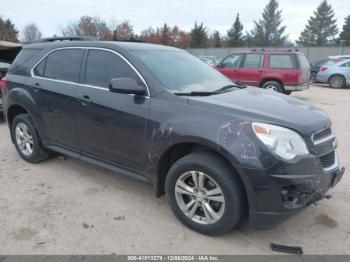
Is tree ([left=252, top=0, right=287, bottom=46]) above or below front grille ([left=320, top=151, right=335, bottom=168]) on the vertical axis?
above

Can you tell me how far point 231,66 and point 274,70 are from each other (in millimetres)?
1675

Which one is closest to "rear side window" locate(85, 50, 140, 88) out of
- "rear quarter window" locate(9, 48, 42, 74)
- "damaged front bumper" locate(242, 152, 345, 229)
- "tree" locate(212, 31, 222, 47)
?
"rear quarter window" locate(9, 48, 42, 74)

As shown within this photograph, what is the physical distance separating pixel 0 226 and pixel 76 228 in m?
0.75

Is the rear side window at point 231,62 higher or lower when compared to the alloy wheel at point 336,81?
higher

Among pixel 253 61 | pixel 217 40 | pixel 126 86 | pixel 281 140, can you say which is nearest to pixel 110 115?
pixel 126 86

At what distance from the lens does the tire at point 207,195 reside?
313 cm

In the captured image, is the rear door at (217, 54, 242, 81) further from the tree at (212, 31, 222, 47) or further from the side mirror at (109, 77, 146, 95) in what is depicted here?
the tree at (212, 31, 222, 47)

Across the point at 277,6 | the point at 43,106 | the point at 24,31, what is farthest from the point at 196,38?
the point at 43,106

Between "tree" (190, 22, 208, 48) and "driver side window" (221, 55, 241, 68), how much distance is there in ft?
164

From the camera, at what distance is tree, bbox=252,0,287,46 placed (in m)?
70.1

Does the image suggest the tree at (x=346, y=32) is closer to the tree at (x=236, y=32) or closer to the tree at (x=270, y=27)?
the tree at (x=270, y=27)

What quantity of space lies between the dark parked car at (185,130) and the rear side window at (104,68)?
0.04ft

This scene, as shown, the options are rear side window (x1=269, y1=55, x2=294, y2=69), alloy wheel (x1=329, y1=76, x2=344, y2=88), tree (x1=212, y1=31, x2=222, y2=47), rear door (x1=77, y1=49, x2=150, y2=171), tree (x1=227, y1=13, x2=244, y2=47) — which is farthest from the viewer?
tree (x1=227, y1=13, x2=244, y2=47)

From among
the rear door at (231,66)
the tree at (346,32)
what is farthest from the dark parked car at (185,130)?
the tree at (346,32)
